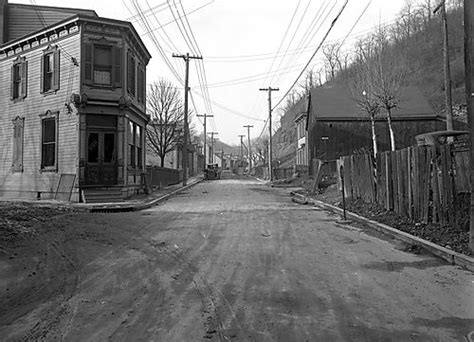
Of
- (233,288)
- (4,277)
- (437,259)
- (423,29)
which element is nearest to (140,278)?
(233,288)

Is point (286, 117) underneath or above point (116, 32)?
above

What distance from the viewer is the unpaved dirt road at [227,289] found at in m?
4.66

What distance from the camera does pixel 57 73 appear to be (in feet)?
68.0

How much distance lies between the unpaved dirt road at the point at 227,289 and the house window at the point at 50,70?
39.6 feet

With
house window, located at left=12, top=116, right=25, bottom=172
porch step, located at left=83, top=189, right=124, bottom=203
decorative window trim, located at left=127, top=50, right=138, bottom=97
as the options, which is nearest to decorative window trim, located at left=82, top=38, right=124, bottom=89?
decorative window trim, located at left=127, top=50, right=138, bottom=97

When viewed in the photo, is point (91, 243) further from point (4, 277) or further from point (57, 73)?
point (57, 73)

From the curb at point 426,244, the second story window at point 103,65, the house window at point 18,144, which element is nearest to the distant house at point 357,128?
the second story window at point 103,65

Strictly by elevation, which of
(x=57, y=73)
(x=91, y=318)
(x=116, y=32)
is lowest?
(x=91, y=318)

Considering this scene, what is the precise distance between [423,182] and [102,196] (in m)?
14.1

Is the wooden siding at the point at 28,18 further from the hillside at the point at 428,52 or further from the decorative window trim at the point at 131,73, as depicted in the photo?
the hillside at the point at 428,52

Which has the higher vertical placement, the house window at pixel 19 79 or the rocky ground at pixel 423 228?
the house window at pixel 19 79

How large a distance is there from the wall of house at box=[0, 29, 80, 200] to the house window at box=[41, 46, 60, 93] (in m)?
0.27

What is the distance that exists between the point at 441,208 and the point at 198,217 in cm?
783

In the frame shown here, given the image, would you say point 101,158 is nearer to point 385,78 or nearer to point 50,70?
Result: point 50,70
